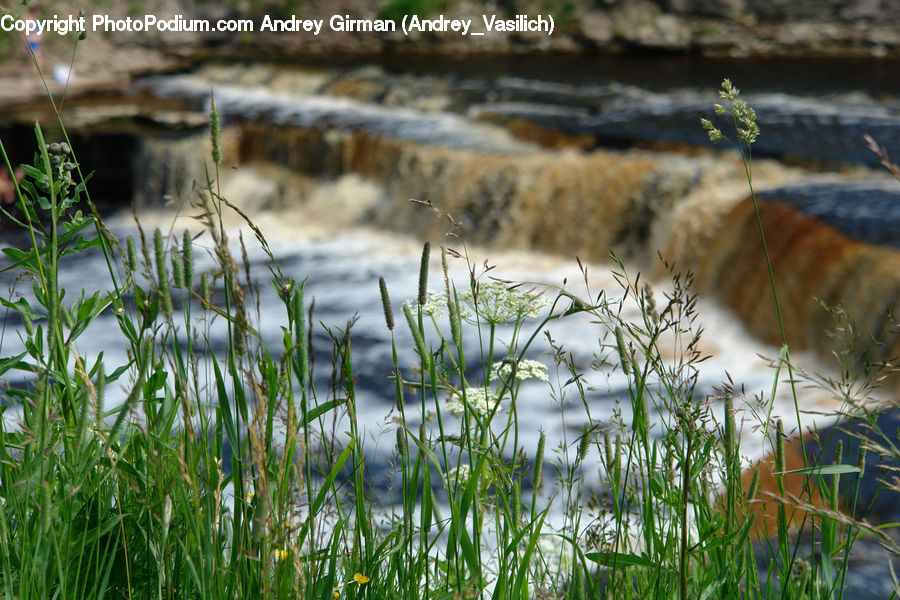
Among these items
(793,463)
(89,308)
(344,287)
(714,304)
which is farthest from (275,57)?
(89,308)

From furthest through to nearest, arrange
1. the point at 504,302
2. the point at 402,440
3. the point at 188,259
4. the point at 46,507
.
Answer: the point at 504,302, the point at 402,440, the point at 188,259, the point at 46,507

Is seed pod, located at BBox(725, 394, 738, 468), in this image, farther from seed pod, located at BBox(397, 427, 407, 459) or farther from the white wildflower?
seed pod, located at BBox(397, 427, 407, 459)

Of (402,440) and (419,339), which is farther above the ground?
(419,339)

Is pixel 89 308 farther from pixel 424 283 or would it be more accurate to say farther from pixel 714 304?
pixel 714 304

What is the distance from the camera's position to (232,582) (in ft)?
4.21

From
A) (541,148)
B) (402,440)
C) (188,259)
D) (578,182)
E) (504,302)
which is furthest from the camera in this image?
(541,148)

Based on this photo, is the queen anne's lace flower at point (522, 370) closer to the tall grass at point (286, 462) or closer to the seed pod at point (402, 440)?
the tall grass at point (286, 462)

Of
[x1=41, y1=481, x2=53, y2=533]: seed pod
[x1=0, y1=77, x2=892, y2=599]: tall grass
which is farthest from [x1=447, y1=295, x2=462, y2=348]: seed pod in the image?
[x1=41, y1=481, x2=53, y2=533]: seed pod

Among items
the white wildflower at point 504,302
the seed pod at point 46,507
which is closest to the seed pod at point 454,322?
the white wildflower at point 504,302

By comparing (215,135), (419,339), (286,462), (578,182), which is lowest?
(578,182)

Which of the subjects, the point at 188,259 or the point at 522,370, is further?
the point at 522,370

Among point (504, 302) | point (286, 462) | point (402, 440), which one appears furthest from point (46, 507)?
point (504, 302)

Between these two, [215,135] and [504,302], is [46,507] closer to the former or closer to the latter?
[215,135]

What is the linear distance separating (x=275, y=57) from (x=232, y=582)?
52.1 ft
